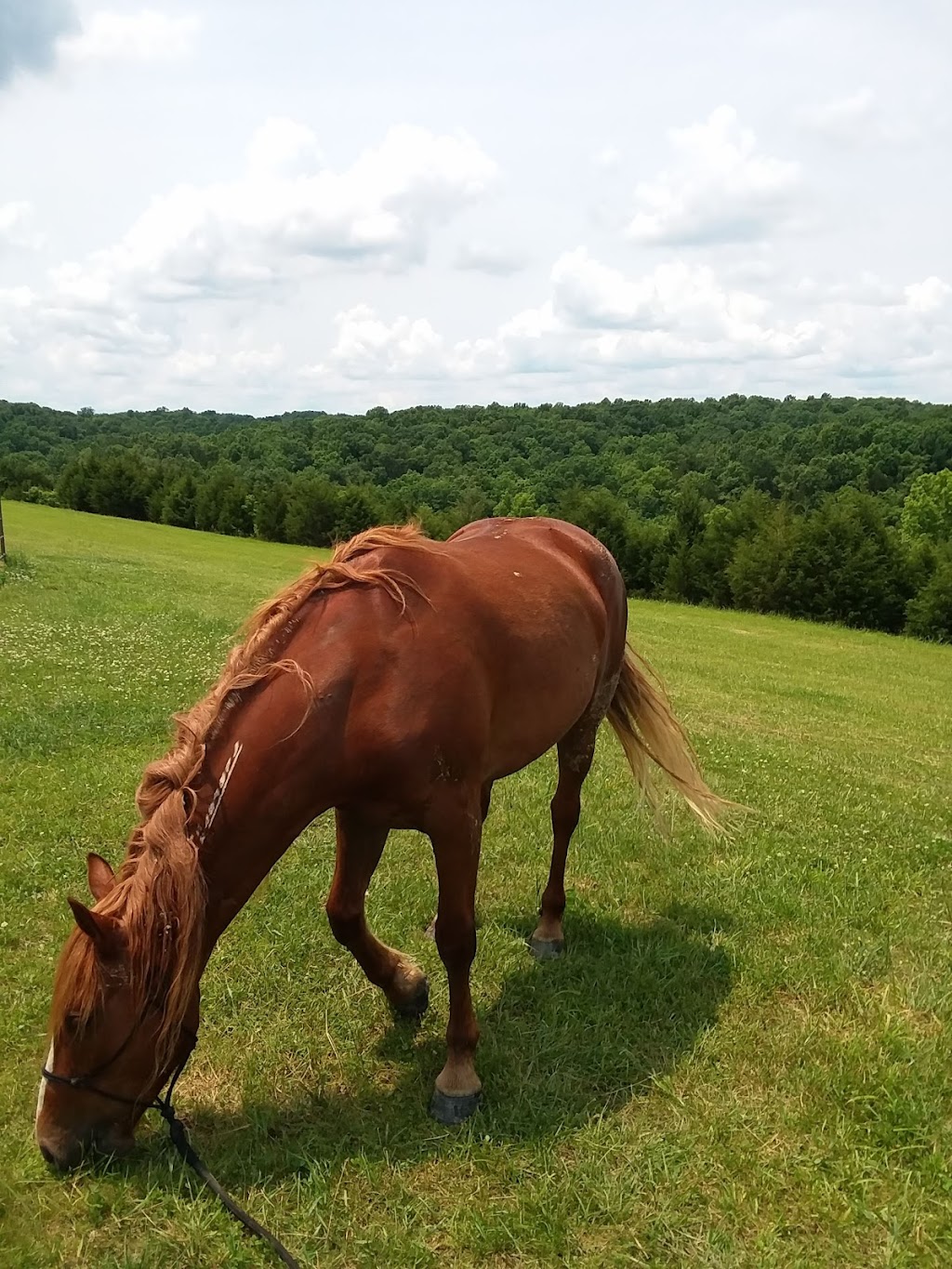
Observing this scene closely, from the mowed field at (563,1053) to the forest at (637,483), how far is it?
41.6 feet

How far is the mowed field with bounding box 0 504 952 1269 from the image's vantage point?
2.84 m

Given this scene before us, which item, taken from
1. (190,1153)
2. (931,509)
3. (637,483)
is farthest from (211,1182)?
(637,483)

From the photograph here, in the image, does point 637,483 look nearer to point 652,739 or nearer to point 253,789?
point 652,739

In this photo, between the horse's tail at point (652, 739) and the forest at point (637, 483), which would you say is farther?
the forest at point (637, 483)

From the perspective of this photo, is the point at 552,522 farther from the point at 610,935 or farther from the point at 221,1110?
the point at 221,1110

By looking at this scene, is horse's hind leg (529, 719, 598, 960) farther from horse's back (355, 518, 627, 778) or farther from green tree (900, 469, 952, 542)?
green tree (900, 469, 952, 542)

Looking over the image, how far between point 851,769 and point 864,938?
4.57 meters

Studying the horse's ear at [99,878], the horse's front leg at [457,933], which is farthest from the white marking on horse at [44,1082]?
the horse's front leg at [457,933]

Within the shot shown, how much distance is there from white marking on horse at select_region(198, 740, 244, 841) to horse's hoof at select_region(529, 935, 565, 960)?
2223 mm

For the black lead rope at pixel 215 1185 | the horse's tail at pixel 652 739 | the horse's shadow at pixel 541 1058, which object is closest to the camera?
the black lead rope at pixel 215 1185

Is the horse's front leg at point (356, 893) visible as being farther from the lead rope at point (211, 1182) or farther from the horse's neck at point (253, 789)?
the lead rope at point (211, 1182)

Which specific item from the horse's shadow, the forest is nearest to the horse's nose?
the horse's shadow

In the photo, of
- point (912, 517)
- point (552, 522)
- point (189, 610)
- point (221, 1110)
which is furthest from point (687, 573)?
point (221, 1110)

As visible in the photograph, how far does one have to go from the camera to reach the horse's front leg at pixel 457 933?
3375mm
